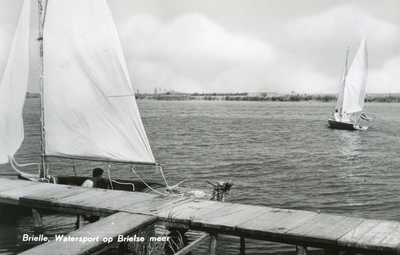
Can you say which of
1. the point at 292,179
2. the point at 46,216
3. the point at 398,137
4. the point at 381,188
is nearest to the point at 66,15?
the point at 46,216

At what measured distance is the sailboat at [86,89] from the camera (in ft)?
37.5

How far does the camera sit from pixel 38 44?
468 inches

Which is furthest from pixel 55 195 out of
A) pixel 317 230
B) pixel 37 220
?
pixel 317 230

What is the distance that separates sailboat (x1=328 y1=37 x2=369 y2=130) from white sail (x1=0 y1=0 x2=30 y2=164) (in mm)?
39758

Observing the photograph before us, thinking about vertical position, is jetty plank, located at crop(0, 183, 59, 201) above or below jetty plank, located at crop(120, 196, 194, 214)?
below

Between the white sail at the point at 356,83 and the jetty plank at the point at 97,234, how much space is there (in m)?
41.3

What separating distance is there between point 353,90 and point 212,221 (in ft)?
138

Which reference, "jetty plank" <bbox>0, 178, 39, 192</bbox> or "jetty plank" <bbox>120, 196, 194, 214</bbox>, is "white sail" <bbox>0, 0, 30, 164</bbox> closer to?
"jetty plank" <bbox>0, 178, 39, 192</bbox>

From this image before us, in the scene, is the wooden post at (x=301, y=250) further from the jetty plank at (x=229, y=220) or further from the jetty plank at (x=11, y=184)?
the jetty plank at (x=11, y=184)

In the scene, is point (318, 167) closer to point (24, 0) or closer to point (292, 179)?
point (292, 179)

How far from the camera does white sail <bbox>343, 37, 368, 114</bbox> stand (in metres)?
44.2

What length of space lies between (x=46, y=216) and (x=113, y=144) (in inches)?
126

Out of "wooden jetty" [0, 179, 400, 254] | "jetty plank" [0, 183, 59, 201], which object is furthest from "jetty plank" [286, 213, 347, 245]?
"jetty plank" [0, 183, 59, 201]

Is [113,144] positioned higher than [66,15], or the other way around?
[66,15]
